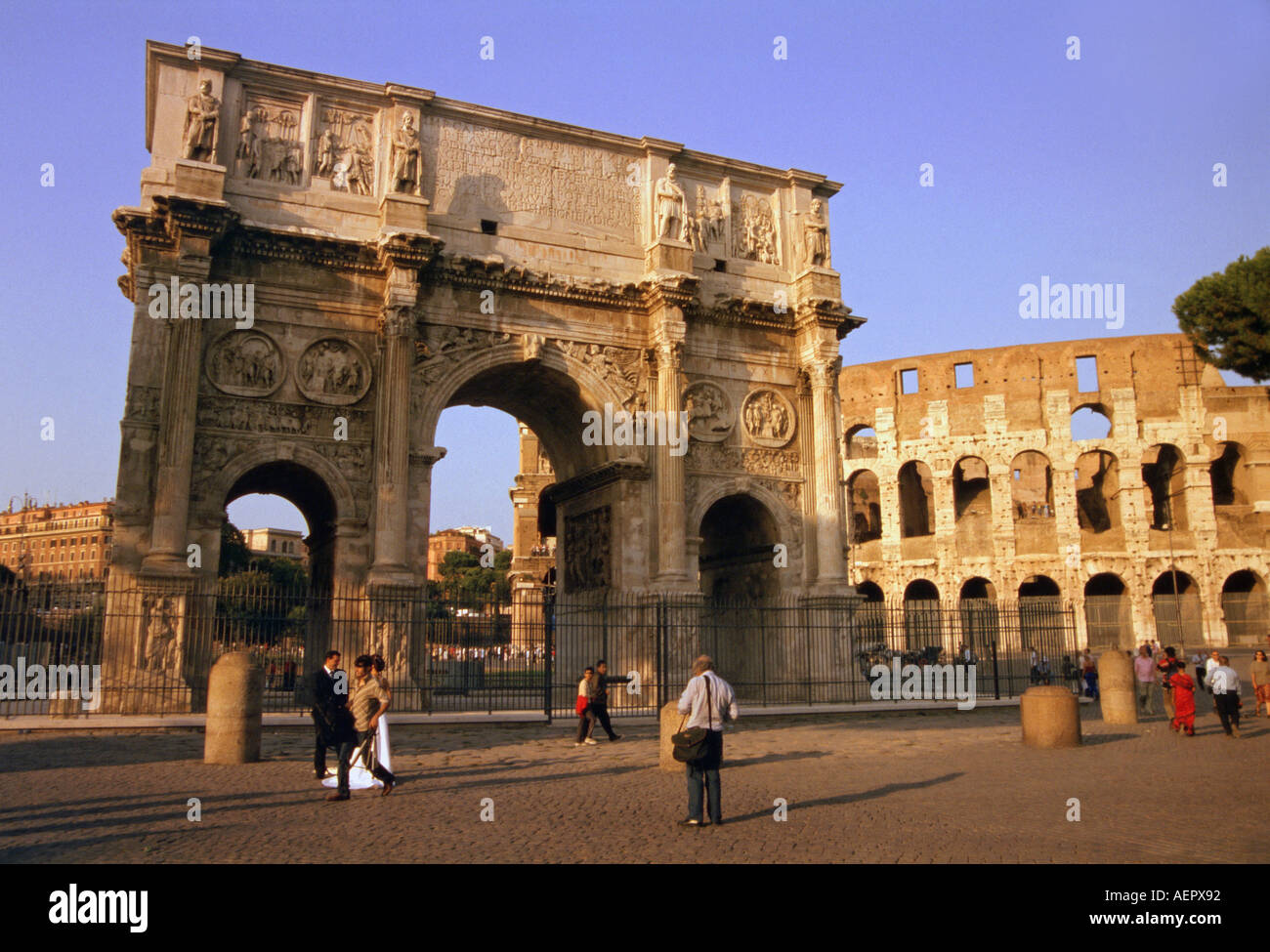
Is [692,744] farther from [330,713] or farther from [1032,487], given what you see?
[1032,487]

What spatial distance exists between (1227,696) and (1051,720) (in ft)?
10.7

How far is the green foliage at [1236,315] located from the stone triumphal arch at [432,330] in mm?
11715

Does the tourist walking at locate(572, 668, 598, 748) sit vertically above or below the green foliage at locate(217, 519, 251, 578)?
below

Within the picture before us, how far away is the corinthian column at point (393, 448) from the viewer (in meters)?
18.1

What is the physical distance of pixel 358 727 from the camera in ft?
31.3

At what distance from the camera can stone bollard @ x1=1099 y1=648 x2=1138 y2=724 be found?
16891 mm

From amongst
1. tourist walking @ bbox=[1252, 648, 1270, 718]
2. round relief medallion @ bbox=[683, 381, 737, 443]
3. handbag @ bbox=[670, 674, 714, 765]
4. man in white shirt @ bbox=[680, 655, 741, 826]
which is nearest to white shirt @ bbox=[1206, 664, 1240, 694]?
tourist walking @ bbox=[1252, 648, 1270, 718]

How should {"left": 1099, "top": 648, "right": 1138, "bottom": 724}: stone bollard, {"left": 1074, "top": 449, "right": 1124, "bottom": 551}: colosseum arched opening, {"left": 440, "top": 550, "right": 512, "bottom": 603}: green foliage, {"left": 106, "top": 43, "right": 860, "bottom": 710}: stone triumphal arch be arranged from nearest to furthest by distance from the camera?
{"left": 1099, "top": 648, "right": 1138, "bottom": 724}: stone bollard → {"left": 106, "top": 43, "right": 860, "bottom": 710}: stone triumphal arch → {"left": 1074, "top": 449, "right": 1124, "bottom": 551}: colosseum arched opening → {"left": 440, "top": 550, "right": 512, "bottom": 603}: green foliage

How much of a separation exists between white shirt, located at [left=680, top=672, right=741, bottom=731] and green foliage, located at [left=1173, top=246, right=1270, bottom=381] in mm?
24485

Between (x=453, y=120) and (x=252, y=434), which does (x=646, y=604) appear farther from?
(x=453, y=120)

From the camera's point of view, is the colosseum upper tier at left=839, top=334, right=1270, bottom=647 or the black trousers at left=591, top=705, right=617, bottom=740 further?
the colosseum upper tier at left=839, top=334, right=1270, bottom=647

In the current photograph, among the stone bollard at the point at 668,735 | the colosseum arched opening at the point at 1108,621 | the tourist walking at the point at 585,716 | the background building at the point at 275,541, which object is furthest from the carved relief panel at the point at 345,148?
the background building at the point at 275,541

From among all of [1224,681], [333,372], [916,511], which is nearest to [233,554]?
[916,511]

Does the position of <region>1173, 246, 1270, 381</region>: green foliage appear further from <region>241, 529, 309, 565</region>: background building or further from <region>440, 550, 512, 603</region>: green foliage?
<region>241, 529, 309, 565</region>: background building
